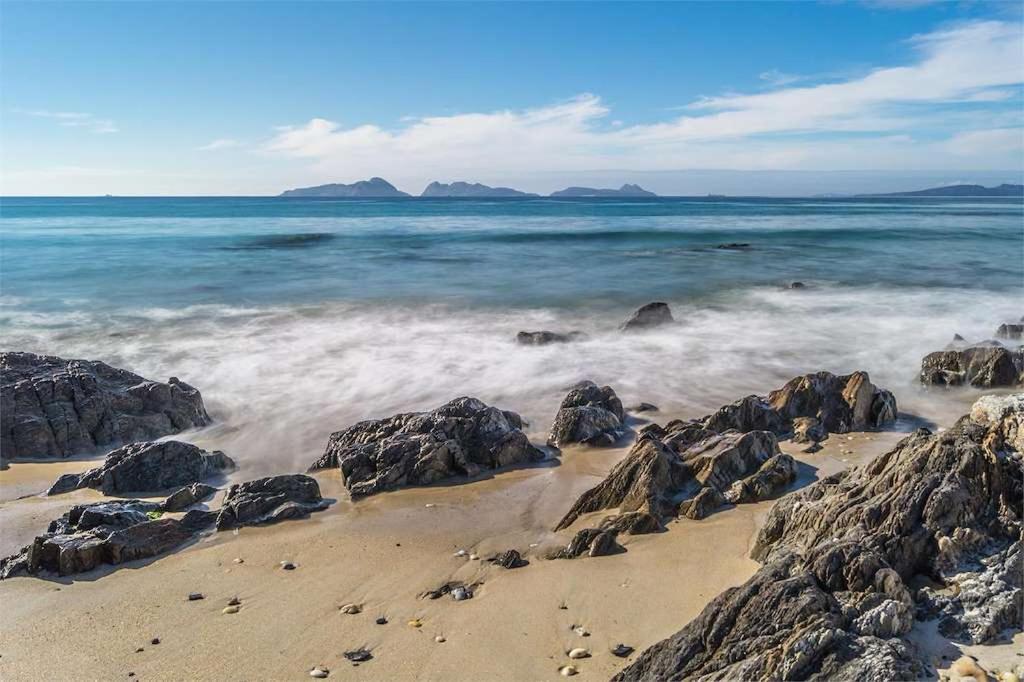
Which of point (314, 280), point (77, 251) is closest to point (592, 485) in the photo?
point (314, 280)

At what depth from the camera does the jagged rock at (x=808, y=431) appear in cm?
980

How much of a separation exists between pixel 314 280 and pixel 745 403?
925 inches

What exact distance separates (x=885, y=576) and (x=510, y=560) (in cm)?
332

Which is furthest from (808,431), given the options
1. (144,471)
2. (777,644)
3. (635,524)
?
(144,471)

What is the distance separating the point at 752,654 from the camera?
441 centimetres

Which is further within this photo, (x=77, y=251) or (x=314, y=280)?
(x=77, y=251)

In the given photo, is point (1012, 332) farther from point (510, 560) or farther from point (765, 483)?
point (510, 560)

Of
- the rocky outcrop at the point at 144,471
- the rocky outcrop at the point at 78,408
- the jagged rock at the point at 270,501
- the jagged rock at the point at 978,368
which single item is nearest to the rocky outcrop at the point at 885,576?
the jagged rock at the point at 270,501

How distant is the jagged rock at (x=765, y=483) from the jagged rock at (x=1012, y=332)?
11.4 meters

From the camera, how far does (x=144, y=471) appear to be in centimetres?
930

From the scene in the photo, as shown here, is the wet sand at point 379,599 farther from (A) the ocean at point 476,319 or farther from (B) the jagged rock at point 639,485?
(A) the ocean at point 476,319

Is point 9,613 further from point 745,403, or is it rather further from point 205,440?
point 745,403

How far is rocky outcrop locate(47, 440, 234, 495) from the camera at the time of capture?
9195 mm

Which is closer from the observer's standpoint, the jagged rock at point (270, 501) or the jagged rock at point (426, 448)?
the jagged rock at point (270, 501)
